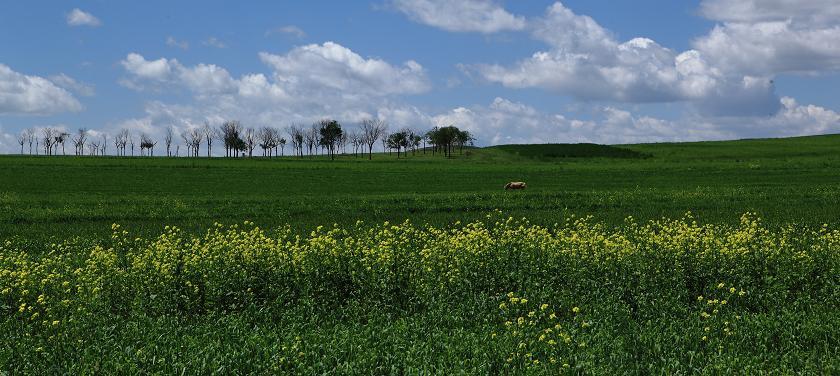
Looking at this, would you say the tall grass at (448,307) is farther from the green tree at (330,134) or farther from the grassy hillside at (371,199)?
the green tree at (330,134)

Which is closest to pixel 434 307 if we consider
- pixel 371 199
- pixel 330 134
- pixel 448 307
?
pixel 448 307

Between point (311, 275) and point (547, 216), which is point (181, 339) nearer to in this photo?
point (311, 275)

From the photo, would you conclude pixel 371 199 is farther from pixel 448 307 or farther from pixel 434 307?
pixel 448 307

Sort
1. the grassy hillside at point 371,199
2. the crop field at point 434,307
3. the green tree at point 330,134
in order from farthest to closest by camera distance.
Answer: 1. the green tree at point 330,134
2. the grassy hillside at point 371,199
3. the crop field at point 434,307

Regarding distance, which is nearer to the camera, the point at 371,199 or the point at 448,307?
the point at 448,307

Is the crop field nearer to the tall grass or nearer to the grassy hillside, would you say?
the tall grass

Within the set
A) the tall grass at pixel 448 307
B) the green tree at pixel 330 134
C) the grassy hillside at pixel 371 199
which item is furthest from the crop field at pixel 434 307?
the green tree at pixel 330 134

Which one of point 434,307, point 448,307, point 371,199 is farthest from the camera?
point 371,199

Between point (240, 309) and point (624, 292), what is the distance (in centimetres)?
716

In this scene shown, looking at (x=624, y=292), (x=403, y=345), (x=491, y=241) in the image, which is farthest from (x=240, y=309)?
(x=624, y=292)

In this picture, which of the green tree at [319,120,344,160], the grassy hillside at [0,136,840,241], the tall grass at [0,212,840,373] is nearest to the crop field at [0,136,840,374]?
the tall grass at [0,212,840,373]

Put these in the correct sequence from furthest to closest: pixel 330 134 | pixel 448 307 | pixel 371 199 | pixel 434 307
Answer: pixel 330 134, pixel 371 199, pixel 434 307, pixel 448 307

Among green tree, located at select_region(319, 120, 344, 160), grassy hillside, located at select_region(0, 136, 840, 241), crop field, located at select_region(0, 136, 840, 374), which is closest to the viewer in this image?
crop field, located at select_region(0, 136, 840, 374)

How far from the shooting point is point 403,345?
9.12 m
